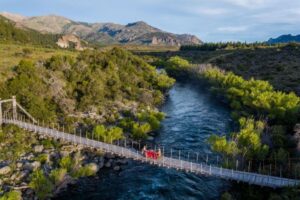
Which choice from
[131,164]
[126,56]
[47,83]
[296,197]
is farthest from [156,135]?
[126,56]

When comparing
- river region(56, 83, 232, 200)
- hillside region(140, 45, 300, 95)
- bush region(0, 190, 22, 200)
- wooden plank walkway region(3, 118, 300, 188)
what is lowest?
river region(56, 83, 232, 200)

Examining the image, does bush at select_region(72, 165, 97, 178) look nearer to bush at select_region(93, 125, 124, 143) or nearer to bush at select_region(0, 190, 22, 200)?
bush at select_region(93, 125, 124, 143)

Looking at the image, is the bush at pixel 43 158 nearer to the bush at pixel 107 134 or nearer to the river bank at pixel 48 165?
the river bank at pixel 48 165

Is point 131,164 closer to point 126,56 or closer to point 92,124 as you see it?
point 92,124

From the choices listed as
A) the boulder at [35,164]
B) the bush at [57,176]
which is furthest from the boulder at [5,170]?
the bush at [57,176]

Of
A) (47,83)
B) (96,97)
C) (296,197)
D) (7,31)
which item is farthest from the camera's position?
(7,31)

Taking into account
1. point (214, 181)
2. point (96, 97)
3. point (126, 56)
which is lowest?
point (214, 181)

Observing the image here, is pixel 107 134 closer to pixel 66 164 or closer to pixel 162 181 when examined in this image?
pixel 66 164

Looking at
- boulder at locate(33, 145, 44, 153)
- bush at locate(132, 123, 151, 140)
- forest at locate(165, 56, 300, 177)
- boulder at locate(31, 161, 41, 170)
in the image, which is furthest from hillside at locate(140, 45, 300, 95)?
boulder at locate(31, 161, 41, 170)
